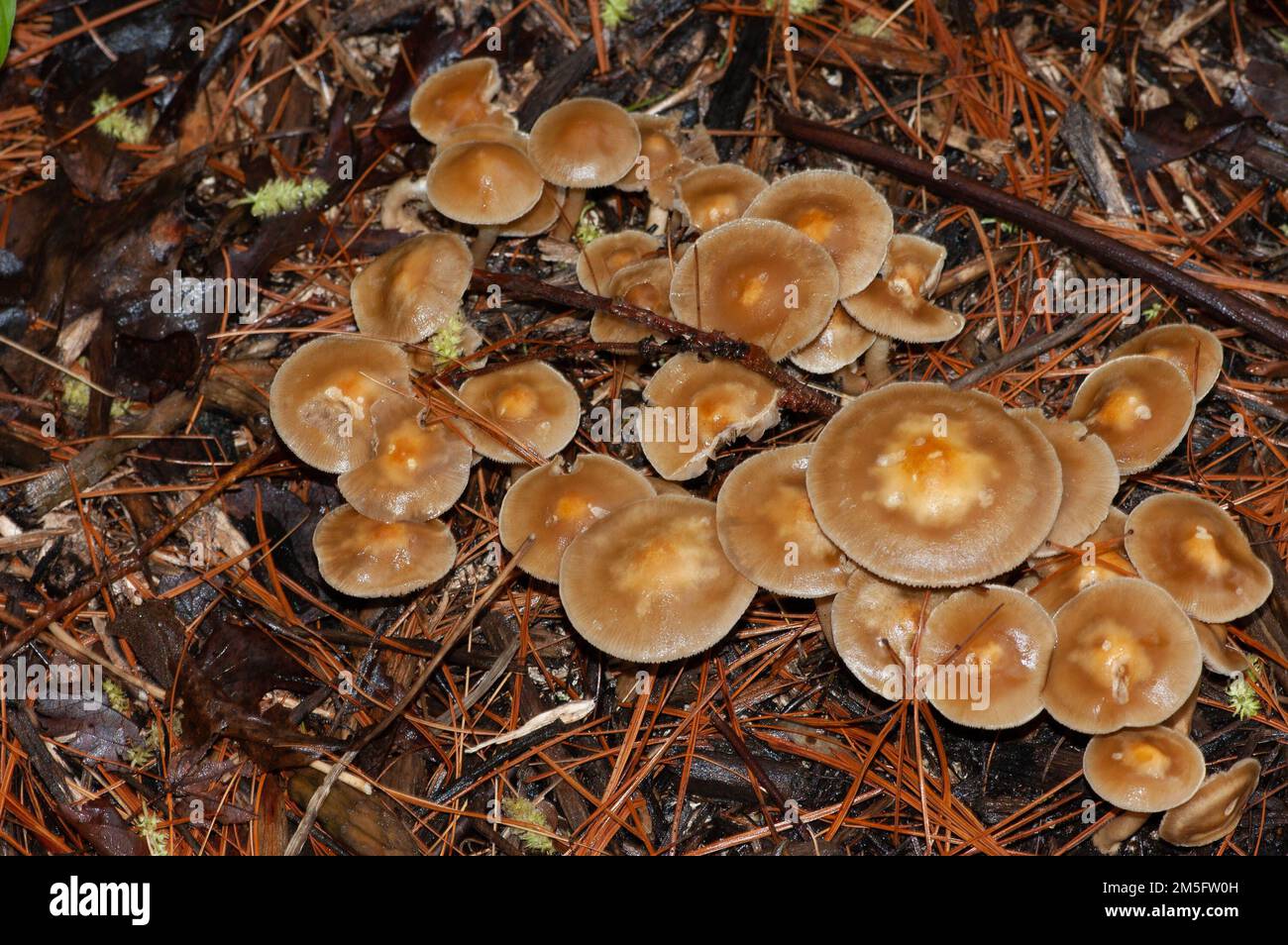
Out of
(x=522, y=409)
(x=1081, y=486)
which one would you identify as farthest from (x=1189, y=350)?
(x=522, y=409)

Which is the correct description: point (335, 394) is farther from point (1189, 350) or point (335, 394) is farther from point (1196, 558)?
point (1189, 350)

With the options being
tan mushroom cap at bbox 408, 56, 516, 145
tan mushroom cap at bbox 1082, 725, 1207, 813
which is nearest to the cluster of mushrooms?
tan mushroom cap at bbox 1082, 725, 1207, 813

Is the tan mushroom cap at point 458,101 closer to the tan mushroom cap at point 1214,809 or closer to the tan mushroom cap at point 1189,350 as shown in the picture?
the tan mushroom cap at point 1189,350

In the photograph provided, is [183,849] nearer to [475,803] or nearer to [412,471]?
[475,803]

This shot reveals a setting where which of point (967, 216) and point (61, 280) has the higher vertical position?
point (967, 216)

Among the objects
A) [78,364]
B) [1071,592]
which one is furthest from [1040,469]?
[78,364]

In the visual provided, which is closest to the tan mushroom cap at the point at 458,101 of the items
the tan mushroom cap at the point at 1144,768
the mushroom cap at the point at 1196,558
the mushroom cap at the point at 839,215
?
the mushroom cap at the point at 839,215

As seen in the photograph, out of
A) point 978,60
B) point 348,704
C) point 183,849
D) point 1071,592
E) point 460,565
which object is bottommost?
Answer: point 183,849

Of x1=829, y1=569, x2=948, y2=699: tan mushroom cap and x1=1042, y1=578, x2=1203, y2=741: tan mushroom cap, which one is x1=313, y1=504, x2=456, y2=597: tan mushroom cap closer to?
x1=829, y1=569, x2=948, y2=699: tan mushroom cap
